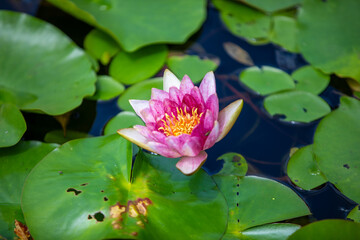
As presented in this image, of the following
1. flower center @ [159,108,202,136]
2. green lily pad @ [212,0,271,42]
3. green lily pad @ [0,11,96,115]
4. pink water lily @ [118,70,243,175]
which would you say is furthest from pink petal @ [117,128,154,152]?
green lily pad @ [212,0,271,42]

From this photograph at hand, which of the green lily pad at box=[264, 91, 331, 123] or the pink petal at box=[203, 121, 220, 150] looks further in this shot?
the green lily pad at box=[264, 91, 331, 123]

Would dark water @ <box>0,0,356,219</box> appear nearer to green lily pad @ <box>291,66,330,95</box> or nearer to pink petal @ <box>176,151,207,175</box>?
green lily pad @ <box>291,66,330,95</box>

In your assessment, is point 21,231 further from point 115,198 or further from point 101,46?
point 101,46

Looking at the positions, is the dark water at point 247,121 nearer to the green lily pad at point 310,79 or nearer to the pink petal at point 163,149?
the green lily pad at point 310,79

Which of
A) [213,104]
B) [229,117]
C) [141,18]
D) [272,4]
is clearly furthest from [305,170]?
[141,18]

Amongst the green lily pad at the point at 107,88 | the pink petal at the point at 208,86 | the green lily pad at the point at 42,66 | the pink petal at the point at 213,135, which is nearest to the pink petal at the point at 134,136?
the pink petal at the point at 213,135

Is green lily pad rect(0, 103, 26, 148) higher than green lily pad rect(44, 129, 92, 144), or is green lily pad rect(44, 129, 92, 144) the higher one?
green lily pad rect(0, 103, 26, 148)
